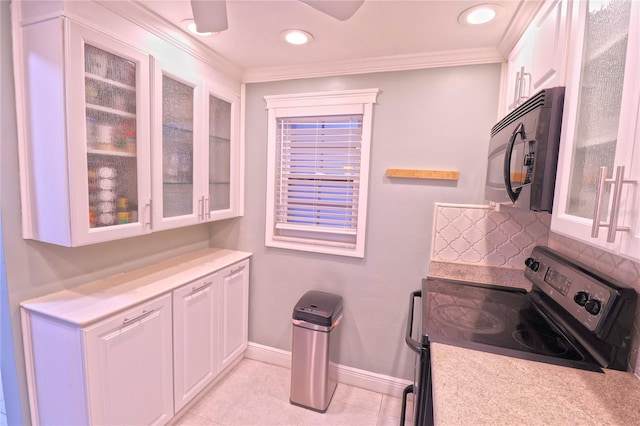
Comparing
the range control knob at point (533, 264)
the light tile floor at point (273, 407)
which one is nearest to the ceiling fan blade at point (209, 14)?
the range control knob at point (533, 264)

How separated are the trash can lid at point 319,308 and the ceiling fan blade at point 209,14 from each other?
65.8 inches

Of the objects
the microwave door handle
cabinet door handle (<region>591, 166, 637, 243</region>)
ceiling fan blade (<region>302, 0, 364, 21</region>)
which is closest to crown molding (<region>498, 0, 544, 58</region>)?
the microwave door handle

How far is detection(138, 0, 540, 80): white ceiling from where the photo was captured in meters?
1.45

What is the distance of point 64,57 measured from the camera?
1271 millimetres

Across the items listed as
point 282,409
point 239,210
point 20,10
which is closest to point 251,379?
point 282,409

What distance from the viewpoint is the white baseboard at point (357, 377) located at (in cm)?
222

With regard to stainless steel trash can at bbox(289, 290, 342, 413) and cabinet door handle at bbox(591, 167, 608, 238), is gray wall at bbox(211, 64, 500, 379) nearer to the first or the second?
stainless steel trash can at bbox(289, 290, 342, 413)

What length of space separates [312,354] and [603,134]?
188 centimetres

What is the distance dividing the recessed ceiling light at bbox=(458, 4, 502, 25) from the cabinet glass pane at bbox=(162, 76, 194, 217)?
1.64 meters

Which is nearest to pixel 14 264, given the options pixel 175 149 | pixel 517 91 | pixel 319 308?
pixel 175 149

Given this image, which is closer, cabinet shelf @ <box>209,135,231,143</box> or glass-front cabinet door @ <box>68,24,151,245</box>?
glass-front cabinet door @ <box>68,24,151,245</box>

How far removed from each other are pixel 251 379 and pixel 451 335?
1773mm

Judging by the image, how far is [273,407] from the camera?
2074 mm

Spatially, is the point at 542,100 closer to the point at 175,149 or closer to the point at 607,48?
the point at 607,48
